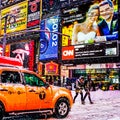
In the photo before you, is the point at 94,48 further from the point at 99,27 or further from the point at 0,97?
the point at 0,97

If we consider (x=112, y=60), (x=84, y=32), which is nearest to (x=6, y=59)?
(x=112, y=60)

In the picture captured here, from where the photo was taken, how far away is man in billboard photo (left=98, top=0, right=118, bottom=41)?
43.5 meters

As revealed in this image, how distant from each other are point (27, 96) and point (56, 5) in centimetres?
4650

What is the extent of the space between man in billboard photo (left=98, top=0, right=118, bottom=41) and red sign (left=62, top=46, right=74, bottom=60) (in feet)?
20.6

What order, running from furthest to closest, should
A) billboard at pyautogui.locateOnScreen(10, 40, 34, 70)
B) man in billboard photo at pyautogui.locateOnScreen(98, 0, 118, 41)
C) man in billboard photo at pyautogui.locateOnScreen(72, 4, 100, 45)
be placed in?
billboard at pyautogui.locateOnScreen(10, 40, 34, 70), man in billboard photo at pyautogui.locateOnScreen(72, 4, 100, 45), man in billboard photo at pyautogui.locateOnScreen(98, 0, 118, 41)

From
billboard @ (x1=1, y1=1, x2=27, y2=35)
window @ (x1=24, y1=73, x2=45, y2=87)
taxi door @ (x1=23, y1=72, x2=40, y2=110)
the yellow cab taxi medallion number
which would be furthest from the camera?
billboard @ (x1=1, y1=1, x2=27, y2=35)

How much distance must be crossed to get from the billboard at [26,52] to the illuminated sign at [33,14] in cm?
337

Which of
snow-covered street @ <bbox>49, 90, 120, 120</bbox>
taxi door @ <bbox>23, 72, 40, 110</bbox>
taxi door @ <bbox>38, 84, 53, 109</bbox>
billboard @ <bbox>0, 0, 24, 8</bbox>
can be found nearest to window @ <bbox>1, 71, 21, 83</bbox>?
taxi door @ <bbox>23, 72, 40, 110</bbox>

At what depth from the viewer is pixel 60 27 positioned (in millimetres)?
52625

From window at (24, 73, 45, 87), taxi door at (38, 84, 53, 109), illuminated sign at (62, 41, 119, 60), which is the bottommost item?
taxi door at (38, 84, 53, 109)

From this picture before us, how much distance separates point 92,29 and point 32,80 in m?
37.1

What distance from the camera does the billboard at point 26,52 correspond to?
61062 millimetres

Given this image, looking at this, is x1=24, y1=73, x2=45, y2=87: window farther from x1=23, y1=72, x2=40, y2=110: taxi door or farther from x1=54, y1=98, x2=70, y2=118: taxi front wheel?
x1=54, y1=98, x2=70, y2=118: taxi front wheel

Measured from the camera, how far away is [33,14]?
6053 cm
